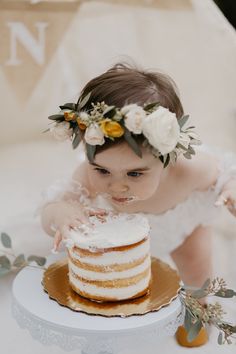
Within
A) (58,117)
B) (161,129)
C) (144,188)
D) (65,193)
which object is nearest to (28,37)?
(65,193)

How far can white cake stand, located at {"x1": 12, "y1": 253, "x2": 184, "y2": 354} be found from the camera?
1.25 meters

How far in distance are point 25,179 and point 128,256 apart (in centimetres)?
106

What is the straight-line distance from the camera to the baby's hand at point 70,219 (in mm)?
1430

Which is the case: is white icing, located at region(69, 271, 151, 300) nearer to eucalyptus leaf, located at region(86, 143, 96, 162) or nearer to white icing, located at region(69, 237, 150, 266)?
white icing, located at region(69, 237, 150, 266)

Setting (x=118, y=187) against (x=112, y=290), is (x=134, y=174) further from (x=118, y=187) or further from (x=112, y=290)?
(x=112, y=290)

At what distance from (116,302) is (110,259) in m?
0.10

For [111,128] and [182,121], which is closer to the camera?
[111,128]

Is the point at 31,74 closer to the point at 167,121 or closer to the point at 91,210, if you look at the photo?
the point at 91,210

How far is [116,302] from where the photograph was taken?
1358 mm

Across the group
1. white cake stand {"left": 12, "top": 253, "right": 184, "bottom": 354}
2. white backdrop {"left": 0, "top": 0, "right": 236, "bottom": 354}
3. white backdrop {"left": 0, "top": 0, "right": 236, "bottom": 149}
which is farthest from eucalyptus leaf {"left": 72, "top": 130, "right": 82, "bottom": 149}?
white backdrop {"left": 0, "top": 0, "right": 236, "bottom": 149}

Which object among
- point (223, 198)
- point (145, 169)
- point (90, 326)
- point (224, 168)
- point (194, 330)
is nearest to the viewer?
point (90, 326)

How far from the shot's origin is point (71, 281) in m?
1.40

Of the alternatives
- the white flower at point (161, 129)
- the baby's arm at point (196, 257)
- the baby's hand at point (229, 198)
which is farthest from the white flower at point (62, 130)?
the baby's arm at point (196, 257)

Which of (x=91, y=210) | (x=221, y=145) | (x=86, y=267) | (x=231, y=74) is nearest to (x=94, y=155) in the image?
(x=91, y=210)
